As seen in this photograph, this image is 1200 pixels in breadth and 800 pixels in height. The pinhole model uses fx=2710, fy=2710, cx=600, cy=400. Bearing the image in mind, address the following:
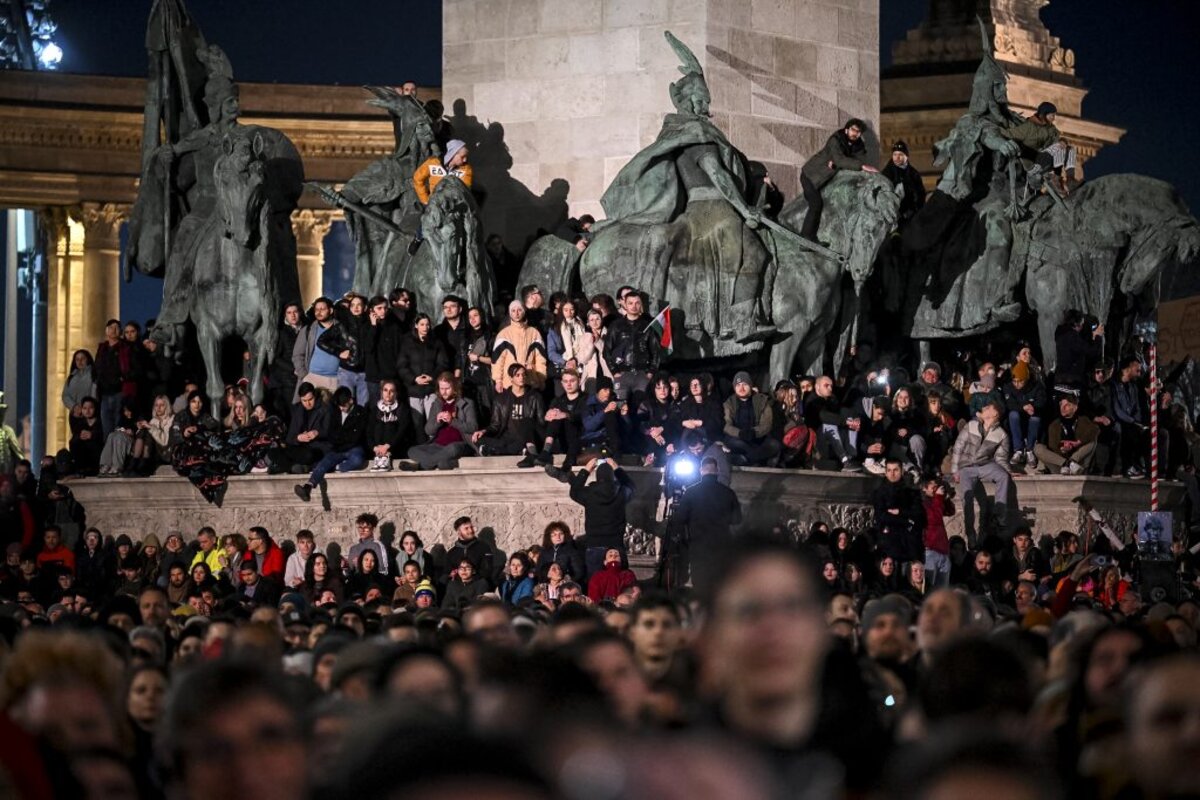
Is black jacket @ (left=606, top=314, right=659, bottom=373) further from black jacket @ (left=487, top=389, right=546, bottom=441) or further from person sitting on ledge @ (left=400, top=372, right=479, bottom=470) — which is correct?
person sitting on ledge @ (left=400, top=372, right=479, bottom=470)

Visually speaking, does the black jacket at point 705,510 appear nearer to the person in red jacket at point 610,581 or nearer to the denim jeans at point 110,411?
the person in red jacket at point 610,581

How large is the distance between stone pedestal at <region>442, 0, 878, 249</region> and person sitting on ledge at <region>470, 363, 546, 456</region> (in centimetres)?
676

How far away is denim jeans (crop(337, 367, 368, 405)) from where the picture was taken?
1220 inches

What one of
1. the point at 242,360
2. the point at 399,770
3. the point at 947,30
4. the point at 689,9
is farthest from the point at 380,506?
the point at 947,30

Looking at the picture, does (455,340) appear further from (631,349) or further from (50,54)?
(50,54)

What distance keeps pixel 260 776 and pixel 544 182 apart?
30213 mm

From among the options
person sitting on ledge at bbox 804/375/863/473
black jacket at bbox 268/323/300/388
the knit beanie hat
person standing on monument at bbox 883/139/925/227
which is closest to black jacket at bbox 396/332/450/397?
black jacket at bbox 268/323/300/388

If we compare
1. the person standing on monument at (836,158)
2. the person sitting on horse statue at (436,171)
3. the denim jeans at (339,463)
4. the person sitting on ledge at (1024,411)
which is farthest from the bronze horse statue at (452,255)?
the person sitting on ledge at (1024,411)

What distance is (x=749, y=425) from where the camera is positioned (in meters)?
30.3

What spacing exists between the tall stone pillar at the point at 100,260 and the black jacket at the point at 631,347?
112 ft

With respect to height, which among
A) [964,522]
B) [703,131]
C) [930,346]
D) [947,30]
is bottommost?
[964,522]

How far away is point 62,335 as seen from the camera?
63.8 meters

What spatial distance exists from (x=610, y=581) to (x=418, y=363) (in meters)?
6.23

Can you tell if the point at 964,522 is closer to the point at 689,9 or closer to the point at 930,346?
the point at 930,346
